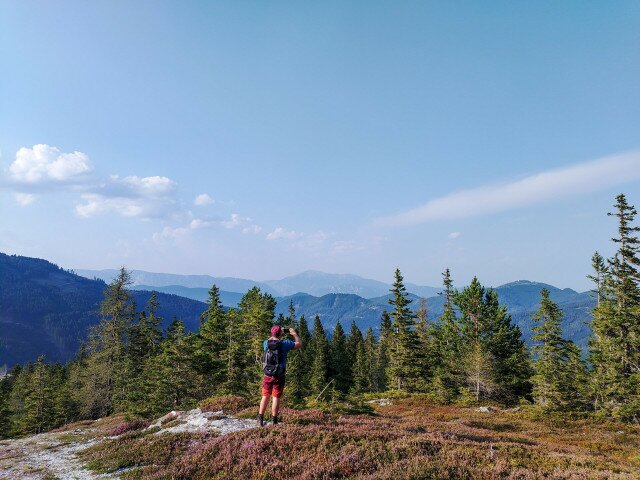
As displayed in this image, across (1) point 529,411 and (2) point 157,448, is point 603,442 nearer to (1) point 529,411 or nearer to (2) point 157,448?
(1) point 529,411

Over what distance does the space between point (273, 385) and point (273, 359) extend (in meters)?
1.07

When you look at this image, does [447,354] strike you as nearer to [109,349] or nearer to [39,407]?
[109,349]

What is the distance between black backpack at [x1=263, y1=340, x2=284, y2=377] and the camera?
38.9 feet

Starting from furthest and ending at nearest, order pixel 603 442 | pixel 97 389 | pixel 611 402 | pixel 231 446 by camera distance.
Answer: pixel 97 389 → pixel 611 402 → pixel 603 442 → pixel 231 446

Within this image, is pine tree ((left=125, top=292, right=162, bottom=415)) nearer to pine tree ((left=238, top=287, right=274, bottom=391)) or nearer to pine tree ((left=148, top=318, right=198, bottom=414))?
pine tree ((left=148, top=318, right=198, bottom=414))

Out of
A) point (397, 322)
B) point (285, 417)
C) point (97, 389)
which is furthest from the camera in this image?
point (397, 322)

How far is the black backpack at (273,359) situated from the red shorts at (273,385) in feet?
0.96

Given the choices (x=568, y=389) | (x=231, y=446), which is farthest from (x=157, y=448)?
(x=568, y=389)

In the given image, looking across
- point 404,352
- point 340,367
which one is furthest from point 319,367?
point 404,352

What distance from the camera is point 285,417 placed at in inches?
567

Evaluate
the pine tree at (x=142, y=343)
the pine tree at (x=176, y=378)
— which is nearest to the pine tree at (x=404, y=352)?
the pine tree at (x=176, y=378)

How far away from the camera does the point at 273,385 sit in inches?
483

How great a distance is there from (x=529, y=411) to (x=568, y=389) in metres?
5.19

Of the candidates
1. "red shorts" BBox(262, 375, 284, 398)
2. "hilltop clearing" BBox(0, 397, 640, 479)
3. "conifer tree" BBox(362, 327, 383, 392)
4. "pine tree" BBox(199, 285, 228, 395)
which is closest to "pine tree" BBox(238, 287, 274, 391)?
"pine tree" BBox(199, 285, 228, 395)
